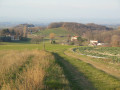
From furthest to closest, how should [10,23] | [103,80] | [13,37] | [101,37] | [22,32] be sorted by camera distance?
1. [10,23]
2. [101,37]
3. [22,32]
4. [13,37]
5. [103,80]

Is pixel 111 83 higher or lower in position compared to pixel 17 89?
lower

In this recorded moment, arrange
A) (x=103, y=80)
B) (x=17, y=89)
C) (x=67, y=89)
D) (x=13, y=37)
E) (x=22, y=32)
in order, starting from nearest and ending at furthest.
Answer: (x=17, y=89) < (x=67, y=89) < (x=103, y=80) < (x=13, y=37) < (x=22, y=32)

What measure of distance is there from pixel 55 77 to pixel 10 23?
81898 mm

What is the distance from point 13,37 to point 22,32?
8360 millimetres

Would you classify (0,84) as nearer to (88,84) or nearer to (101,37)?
(88,84)

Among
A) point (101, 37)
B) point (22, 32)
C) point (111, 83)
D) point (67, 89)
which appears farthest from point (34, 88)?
point (101, 37)

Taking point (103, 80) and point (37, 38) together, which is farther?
point (37, 38)

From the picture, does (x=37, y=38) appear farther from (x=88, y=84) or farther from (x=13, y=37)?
(x=88, y=84)

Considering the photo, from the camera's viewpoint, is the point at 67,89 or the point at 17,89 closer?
the point at 17,89

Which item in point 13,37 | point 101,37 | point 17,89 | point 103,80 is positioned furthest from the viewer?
point 101,37

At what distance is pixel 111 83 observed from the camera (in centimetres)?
741

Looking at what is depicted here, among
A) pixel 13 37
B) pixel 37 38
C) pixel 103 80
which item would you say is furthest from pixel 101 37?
pixel 103 80

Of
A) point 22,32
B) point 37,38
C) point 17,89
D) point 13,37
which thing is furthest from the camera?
point 22,32

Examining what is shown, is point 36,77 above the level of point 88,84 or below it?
above
